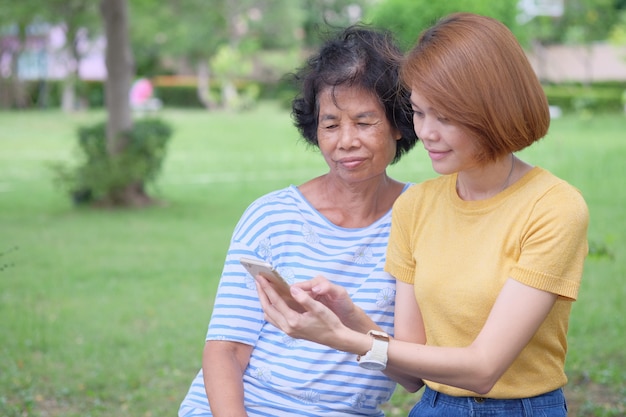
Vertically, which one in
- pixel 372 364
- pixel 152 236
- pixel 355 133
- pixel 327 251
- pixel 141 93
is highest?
pixel 355 133

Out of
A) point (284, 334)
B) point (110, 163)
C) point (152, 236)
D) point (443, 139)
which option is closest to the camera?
point (443, 139)

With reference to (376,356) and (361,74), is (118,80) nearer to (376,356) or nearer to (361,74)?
(361,74)

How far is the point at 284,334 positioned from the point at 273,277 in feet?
1.73

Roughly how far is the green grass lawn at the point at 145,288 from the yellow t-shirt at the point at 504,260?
54 cm

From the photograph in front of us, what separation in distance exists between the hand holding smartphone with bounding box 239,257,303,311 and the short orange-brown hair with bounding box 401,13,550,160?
0.52 m

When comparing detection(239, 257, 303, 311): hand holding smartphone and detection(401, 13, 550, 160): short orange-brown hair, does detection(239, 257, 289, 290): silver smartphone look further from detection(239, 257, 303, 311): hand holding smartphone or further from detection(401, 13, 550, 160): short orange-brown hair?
detection(401, 13, 550, 160): short orange-brown hair

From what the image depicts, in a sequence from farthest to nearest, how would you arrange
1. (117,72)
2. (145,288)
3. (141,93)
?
1. (141,93)
2. (117,72)
3. (145,288)

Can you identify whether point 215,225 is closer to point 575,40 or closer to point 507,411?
point 507,411

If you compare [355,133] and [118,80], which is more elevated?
[355,133]

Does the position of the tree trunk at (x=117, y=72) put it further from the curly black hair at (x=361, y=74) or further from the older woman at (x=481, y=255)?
the older woman at (x=481, y=255)

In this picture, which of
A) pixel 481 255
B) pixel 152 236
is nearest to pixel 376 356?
pixel 481 255

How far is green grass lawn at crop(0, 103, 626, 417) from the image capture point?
15.9 feet

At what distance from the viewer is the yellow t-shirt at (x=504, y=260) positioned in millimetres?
2074

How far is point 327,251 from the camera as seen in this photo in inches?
101
